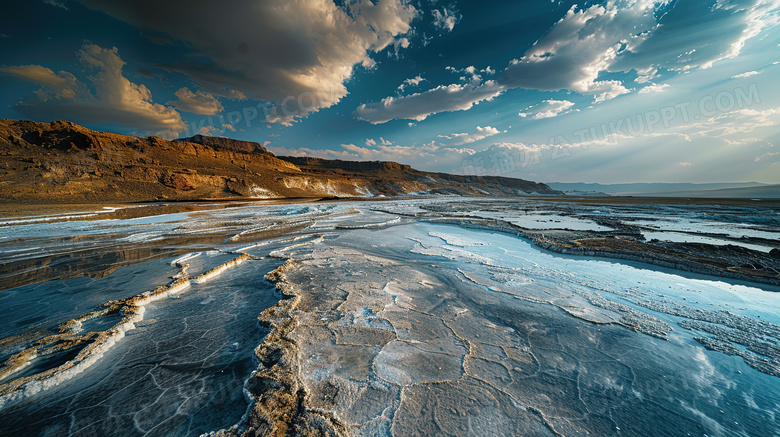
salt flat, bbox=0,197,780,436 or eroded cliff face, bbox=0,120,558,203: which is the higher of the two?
eroded cliff face, bbox=0,120,558,203

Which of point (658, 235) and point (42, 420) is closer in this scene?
point (42, 420)

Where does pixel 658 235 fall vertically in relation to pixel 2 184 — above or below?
below

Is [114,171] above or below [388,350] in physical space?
above

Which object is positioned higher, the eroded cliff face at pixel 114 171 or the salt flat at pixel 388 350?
the eroded cliff face at pixel 114 171

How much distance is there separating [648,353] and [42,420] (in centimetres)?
698

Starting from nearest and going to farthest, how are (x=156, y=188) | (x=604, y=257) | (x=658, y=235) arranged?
(x=604, y=257) → (x=658, y=235) → (x=156, y=188)

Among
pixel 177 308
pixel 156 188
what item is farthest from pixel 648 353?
pixel 156 188

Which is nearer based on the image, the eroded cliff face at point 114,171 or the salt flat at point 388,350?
the salt flat at point 388,350

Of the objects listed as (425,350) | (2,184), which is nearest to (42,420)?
(425,350)

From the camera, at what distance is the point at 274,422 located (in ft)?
7.16

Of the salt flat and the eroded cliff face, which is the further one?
the eroded cliff face

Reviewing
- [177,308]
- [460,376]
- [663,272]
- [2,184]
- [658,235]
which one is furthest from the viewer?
[2,184]

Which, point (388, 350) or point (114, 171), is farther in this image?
point (114, 171)

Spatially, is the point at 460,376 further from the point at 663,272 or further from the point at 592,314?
the point at 663,272
